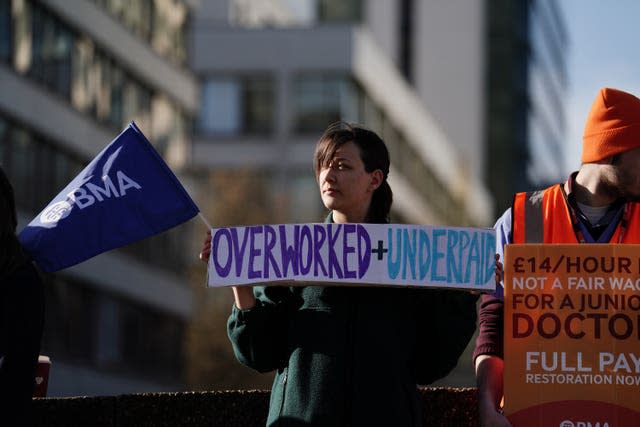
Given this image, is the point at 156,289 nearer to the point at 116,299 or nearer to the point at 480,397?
the point at 116,299

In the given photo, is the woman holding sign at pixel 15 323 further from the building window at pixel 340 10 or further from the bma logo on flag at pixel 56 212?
the building window at pixel 340 10

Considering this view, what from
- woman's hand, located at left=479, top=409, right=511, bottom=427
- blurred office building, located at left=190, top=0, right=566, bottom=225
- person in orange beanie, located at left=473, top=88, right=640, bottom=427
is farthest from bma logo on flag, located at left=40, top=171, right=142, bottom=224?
blurred office building, located at left=190, top=0, right=566, bottom=225

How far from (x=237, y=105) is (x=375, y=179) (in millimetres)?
51829

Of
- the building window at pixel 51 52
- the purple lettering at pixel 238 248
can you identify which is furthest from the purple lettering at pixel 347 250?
the building window at pixel 51 52

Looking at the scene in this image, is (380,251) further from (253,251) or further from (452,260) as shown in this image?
(253,251)

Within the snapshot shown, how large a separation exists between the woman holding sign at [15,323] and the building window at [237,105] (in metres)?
51.3

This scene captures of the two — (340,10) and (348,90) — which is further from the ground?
(340,10)

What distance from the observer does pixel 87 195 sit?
19.1ft

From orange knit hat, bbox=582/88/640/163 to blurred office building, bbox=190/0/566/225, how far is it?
45149mm

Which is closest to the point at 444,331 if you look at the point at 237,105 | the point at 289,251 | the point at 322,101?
the point at 289,251

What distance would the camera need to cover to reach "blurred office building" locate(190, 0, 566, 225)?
54938 mm

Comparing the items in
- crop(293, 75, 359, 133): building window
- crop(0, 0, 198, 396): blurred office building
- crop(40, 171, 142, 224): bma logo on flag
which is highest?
crop(293, 75, 359, 133): building window

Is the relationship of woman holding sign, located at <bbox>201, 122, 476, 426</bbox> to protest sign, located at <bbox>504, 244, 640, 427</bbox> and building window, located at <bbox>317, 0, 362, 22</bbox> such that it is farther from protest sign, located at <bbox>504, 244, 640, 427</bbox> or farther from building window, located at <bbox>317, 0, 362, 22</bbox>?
building window, located at <bbox>317, 0, 362, 22</bbox>

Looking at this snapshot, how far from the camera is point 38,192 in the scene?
36000 millimetres
